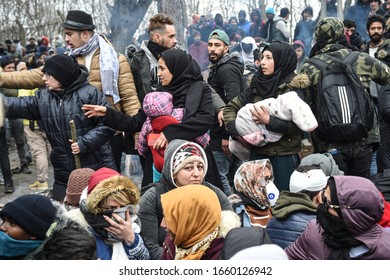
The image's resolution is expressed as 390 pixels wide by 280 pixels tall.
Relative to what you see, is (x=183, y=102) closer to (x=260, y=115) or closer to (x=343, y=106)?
(x=260, y=115)

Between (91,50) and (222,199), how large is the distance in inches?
89.4

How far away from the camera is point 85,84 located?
5.10m

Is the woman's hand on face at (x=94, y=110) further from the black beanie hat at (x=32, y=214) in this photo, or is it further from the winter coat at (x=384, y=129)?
the winter coat at (x=384, y=129)

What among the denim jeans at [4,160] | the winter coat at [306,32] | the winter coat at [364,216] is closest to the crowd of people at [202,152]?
the winter coat at [364,216]

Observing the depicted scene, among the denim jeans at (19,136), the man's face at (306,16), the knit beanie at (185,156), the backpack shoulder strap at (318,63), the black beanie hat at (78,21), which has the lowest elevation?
the denim jeans at (19,136)

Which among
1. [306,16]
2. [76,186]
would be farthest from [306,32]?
[76,186]

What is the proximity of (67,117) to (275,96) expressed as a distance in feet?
5.85

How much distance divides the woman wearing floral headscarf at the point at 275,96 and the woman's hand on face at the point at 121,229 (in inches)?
75.9

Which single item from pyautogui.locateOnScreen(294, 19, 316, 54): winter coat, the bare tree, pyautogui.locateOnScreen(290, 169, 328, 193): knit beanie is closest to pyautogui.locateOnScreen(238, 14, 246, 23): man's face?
pyautogui.locateOnScreen(294, 19, 316, 54): winter coat

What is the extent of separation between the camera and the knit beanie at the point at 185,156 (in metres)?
4.03

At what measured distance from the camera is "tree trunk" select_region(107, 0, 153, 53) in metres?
9.65

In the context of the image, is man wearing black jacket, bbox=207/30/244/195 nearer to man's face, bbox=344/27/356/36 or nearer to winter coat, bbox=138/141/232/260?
winter coat, bbox=138/141/232/260

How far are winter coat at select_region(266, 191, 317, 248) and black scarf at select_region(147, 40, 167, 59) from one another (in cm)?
249
